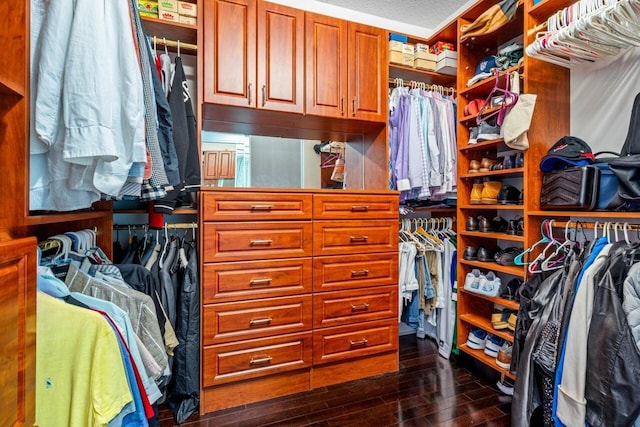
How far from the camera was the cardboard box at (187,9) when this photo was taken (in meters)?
1.80

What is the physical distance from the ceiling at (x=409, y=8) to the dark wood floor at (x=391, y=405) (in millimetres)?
2613

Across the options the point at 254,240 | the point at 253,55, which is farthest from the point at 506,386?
the point at 253,55

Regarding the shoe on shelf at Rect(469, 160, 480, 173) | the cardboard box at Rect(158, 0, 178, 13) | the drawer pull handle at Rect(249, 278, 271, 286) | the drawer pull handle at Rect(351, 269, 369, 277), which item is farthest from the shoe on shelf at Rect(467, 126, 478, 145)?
the cardboard box at Rect(158, 0, 178, 13)

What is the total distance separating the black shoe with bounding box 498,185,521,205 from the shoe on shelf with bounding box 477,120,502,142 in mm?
325

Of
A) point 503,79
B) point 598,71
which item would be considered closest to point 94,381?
point 503,79

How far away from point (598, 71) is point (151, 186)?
2.32 metres

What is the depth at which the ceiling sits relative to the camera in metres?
2.48

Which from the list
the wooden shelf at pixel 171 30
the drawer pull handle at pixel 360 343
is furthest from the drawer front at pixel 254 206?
the wooden shelf at pixel 171 30

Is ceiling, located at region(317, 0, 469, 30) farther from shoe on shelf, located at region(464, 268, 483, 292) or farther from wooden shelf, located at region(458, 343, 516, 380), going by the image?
wooden shelf, located at region(458, 343, 516, 380)

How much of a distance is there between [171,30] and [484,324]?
2.56 metres

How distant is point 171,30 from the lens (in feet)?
6.04

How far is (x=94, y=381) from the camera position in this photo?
0.81 meters

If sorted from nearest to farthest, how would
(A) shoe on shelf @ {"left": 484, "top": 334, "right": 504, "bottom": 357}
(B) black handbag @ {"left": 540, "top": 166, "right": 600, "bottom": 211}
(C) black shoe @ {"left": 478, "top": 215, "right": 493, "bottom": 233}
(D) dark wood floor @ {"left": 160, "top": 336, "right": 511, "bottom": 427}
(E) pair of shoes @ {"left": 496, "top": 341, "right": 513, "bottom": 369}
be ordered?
1. (B) black handbag @ {"left": 540, "top": 166, "right": 600, "bottom": 211}
2. (D) dark wood floor @ {"left": 160, "top": 336, "right": 511, "bottom": 427}
3. (E) pair of shoes @ {"left": 496, "top": 341, "right": 513, "bottom": 369}
4. (A) shoe on shelf @ {"left": 484, "top": 334, "right": 504, "bottom": 357}
5. (C) black shoe @ {"left": 478, "top": 215, "right": 493, "bottom": 233}

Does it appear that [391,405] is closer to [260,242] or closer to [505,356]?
[505,356]
